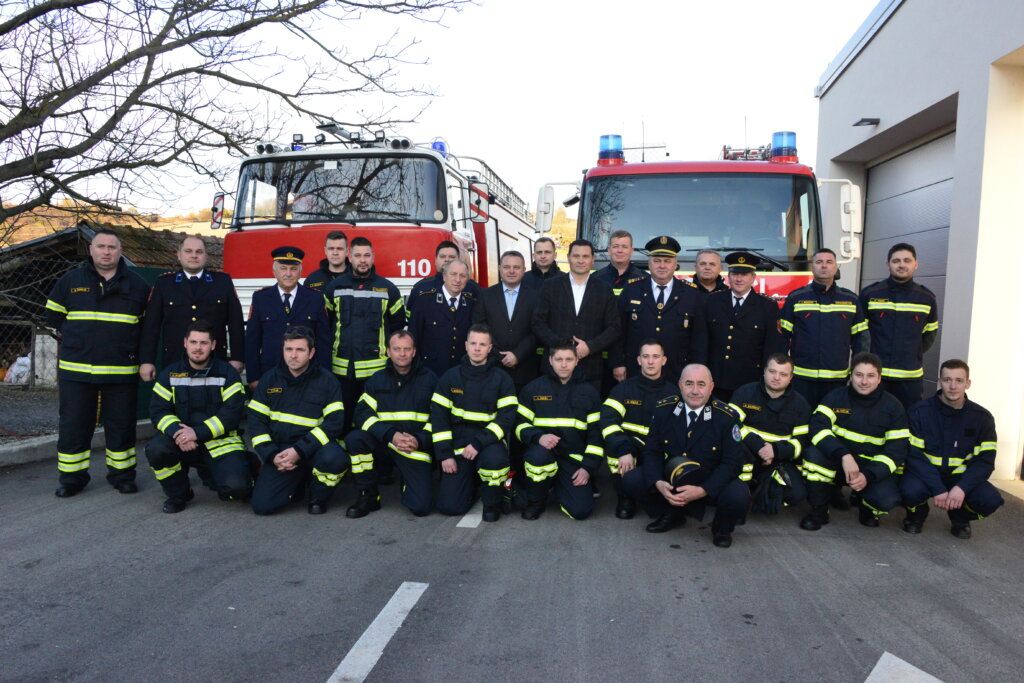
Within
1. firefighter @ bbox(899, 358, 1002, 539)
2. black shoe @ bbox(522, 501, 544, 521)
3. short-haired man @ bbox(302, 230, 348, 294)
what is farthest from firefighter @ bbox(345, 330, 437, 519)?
firefighter @ bbox(899, 358, 1002, 539)

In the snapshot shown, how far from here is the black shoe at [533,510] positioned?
5456 millimetres

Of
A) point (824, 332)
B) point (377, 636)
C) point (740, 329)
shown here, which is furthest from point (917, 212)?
point (377, 636)

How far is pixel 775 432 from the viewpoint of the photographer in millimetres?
5488

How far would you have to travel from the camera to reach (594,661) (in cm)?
326

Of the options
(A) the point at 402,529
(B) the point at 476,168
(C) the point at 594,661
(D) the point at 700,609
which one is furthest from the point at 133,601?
(B) the point at 476,168

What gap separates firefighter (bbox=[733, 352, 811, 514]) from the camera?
17.6ft

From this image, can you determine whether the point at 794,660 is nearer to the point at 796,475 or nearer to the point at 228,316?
the point at 796,475

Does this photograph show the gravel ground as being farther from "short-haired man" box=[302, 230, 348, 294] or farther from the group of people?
"short-haired man" box=[302, 230, 348, 294]

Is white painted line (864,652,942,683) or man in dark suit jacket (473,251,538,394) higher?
man in dark suit jacket (473,251,538,394)

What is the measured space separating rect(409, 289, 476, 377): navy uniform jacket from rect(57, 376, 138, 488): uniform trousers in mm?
2221

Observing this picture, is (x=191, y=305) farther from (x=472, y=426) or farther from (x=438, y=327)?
(x=472, y=426)

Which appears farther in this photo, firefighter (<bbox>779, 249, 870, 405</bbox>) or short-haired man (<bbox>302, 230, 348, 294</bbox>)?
short-haired man (<bbox>302, 230, 348, 294</bbox>)

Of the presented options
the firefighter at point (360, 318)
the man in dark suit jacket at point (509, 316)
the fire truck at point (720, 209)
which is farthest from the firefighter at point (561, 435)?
the fire truck at point (720, 209)

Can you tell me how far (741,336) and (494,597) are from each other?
10.6 feet
